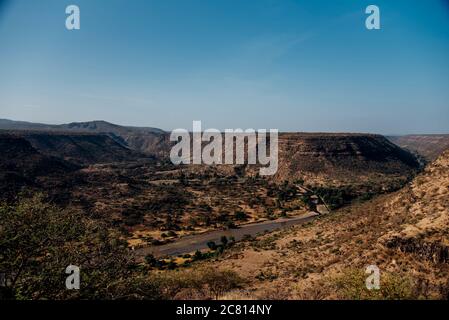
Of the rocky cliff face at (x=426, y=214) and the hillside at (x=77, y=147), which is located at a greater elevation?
the hillside at (x=77, y=147)

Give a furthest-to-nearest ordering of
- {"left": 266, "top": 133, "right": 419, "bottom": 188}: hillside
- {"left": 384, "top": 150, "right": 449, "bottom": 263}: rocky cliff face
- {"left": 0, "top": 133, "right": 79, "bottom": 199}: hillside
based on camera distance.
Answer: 1. {"left": 266, "top": 133, "right": 419, "bottom": 188}: hillside
2. {"left": 0, "top": 133, "right": 79, "bottom": 199}: hillside
3. {"left": 384, "top": 150, "right": 449, "bottom": 263}: rocky cliff face

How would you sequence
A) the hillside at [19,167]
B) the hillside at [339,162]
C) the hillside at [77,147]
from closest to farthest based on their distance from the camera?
the hillside at [19,167]
the hillside at [339,162]
the hillside at [77,147]

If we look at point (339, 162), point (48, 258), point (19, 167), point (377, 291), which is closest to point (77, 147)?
point (19, 167)

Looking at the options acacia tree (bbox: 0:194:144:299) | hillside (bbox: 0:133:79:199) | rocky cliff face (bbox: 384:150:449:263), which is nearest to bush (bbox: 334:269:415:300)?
rocky cliff face (bbox: 384:150:449:263)

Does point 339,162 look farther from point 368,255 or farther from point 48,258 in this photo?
point 48,258

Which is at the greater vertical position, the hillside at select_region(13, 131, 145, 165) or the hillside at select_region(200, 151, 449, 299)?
the hillside at select_region(13, 131, 145, 165)

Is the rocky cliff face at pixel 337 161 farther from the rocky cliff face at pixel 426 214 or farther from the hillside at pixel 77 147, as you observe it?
the hillside at pixel 77 147

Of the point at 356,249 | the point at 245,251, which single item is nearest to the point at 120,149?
the point at 245,251

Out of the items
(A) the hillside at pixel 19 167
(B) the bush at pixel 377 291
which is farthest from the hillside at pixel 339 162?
(B) the bush at pixel 377 291

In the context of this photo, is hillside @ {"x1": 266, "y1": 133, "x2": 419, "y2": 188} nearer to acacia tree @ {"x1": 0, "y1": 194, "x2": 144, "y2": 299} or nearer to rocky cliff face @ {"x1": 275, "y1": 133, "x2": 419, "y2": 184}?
rocky cliff face @ {"x1": 275, "y1": 133, "x2": 419, "y2": 184}
